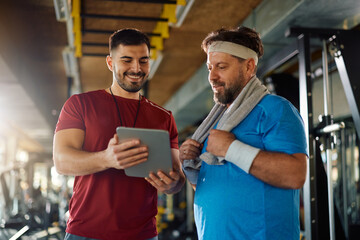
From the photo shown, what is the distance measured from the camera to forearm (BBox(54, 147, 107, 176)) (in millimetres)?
1539

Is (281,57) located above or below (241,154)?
above

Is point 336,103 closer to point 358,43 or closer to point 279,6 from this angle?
point 279,6

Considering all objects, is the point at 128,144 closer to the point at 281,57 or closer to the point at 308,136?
the point at 308,136

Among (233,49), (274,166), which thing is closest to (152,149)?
(274,166)

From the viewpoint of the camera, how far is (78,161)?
5.14ft

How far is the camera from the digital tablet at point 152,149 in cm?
148

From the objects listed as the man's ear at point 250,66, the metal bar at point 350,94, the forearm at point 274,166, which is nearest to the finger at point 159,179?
the forearm at point 274,166

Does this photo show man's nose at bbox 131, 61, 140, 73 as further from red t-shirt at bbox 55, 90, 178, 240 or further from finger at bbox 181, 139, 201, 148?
finger at bbox 181, 139, 201, 148

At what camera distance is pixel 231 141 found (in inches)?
58.3

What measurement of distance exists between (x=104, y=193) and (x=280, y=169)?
77cm

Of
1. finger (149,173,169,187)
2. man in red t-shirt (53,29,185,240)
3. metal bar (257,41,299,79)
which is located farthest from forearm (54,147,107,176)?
metal bar (257,41,299,79)

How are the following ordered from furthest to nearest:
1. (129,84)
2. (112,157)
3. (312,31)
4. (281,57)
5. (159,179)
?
(281,57) < (312,31) < (129,84) < (159,179) < (112,157)

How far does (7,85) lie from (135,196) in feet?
14.5

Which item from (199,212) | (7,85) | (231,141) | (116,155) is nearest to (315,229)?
(199,212)
